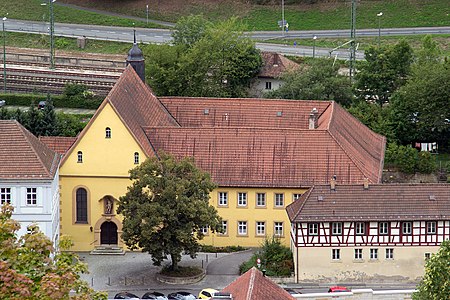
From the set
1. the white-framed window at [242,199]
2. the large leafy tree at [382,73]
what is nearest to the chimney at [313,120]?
the white-framed window at [242,199]

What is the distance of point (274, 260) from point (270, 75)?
1662 inches

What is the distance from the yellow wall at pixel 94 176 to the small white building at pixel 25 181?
538 centimetres

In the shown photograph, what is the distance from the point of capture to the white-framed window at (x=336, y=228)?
85312 mm

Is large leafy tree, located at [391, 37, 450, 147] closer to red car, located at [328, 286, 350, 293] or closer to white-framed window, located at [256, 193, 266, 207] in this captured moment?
white-framed window, located at [256, 193, 266, 207]

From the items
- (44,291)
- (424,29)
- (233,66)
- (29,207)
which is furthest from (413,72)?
(44,291)

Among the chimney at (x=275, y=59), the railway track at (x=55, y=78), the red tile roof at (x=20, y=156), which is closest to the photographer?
the red tile roof at (x=20, y=156)

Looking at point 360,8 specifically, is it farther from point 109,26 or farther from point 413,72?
point 413,72

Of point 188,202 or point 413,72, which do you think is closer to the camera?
point 188,202

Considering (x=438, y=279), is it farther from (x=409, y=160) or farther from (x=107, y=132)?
(x=409, y=160)

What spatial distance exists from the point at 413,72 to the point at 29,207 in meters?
40.9

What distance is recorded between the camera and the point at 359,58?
446ft

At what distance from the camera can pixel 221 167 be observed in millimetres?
93500

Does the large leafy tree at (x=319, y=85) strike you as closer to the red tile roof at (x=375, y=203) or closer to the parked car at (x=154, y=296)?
the red tile roof at (x=375, y=203)

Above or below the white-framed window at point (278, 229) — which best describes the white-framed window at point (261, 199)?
above
